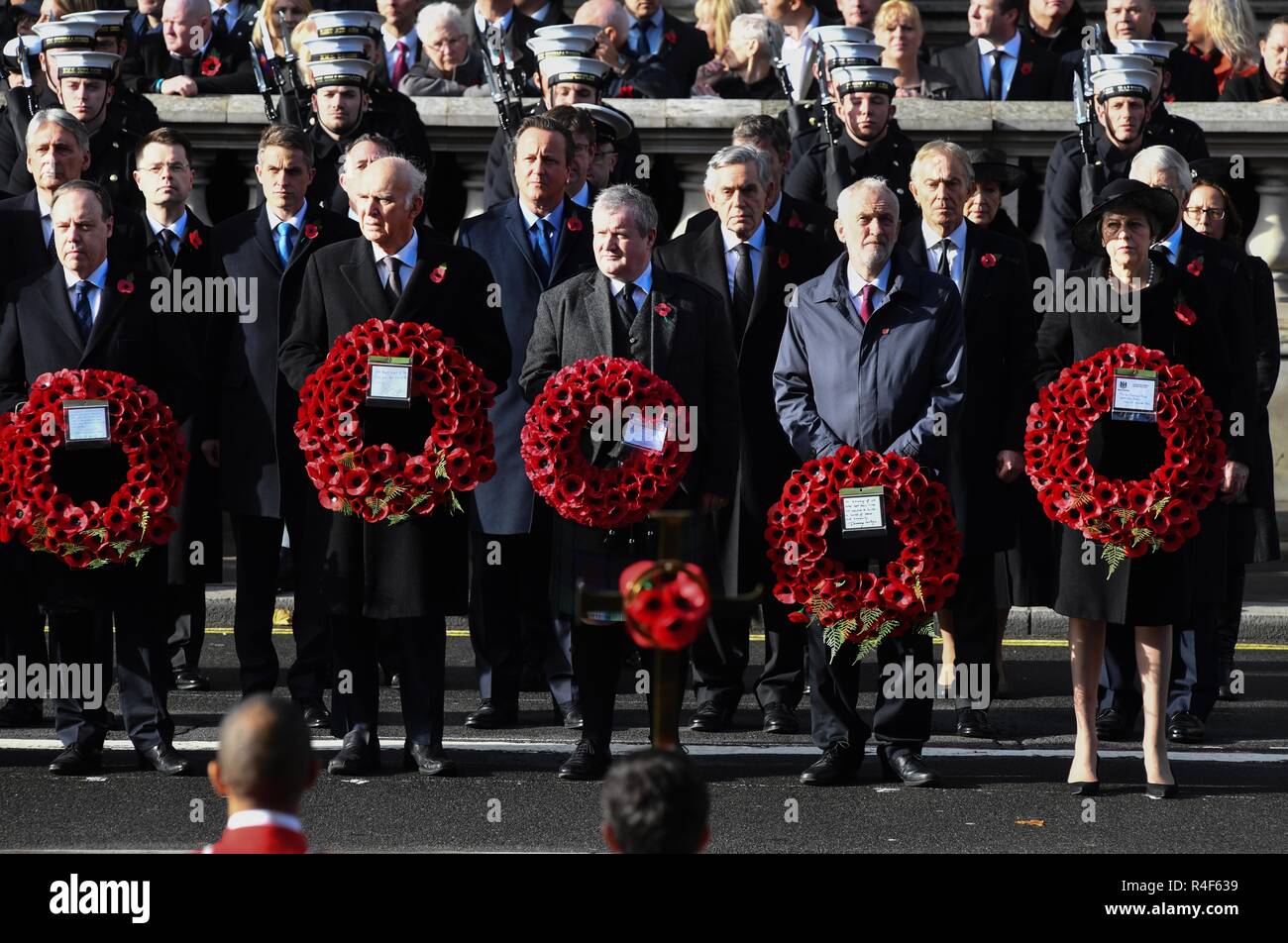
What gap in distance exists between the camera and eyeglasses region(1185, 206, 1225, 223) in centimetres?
1019

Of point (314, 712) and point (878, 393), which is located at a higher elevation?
point (878, 393)

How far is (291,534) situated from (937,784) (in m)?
3.23

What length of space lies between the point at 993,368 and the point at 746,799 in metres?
2.40

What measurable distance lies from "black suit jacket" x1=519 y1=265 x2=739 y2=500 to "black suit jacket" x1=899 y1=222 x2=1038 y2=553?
1.06m

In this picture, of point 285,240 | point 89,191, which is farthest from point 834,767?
point 89,191

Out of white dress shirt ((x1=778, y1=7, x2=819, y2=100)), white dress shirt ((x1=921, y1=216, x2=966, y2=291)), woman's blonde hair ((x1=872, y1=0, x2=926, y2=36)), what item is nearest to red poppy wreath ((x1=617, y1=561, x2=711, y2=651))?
white dress shirt ((x1=921, y1=216, x2=966, y2=291))

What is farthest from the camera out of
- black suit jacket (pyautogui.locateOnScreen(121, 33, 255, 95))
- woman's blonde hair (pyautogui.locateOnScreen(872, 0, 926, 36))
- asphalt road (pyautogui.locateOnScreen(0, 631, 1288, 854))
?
black suit jacket (pyautogui.locateOnScreen(121, 33, 255, 95))

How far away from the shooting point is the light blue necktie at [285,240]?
996 cm

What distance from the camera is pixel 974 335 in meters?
9.66

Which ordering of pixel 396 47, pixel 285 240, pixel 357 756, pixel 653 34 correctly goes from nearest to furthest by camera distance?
pixel 357 756, pixel 285 240, pixel 396 47, pixel 653 34

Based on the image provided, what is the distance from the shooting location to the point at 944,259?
9734 mm

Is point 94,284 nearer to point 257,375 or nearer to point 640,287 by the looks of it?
point 257,375

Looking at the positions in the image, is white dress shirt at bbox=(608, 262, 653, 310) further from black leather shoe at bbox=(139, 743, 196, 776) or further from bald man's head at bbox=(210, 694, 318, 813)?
bald man's head at bbox=(210, 694, 318, 813)
